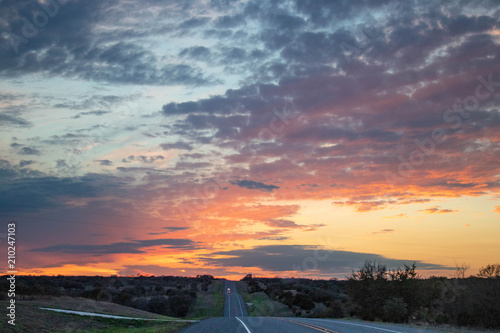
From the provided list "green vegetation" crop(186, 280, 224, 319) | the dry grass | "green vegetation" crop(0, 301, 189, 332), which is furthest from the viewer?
"green vegetation" crop(186, 280, 224, 319)

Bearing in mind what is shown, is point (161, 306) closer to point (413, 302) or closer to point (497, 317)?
point (413, 302)

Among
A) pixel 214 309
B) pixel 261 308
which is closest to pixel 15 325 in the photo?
pixel 214 309

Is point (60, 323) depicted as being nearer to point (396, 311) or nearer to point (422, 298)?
point (396, 311)

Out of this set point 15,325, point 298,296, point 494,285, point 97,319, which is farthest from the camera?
point 298,296

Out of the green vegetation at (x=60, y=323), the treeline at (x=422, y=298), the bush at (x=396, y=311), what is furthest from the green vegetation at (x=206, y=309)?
the bush at (x=396, y=311)

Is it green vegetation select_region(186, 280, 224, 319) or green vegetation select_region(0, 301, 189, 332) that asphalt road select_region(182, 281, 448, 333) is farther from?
green vegetation select_region(186, 280, 224, 319)

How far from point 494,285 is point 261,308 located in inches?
2315

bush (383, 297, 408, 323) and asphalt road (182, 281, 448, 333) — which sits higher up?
asphalt road (182, 281, 448, 333)

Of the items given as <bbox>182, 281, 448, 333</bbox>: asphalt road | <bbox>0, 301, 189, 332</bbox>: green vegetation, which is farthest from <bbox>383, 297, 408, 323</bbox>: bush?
<bbox>0, 301, 189, 332</bbox>: green vegetation

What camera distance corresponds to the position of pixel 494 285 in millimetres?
28000

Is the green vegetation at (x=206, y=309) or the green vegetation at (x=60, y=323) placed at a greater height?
the green vegetation at (x=60, y=323)

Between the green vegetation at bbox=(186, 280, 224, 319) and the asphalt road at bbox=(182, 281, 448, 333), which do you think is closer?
the asphalt road at bbox=(182, 281, 448, 333)

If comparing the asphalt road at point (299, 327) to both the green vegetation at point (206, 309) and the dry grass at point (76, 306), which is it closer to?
the dry grass at point (76, 306)

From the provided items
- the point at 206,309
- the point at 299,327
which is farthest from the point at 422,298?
the point at 206,309
